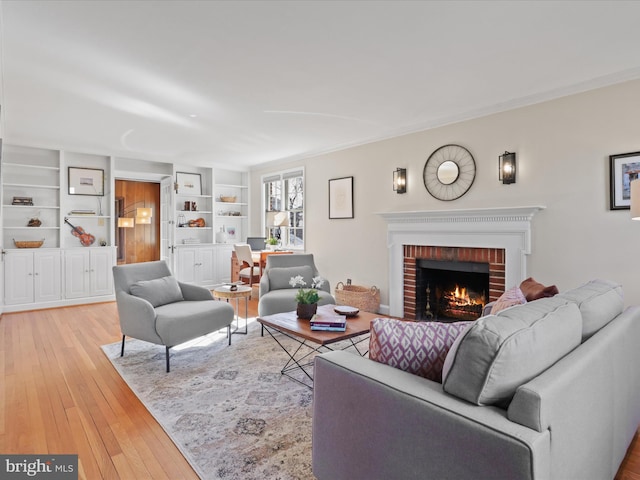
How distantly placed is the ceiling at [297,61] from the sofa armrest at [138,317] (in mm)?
1888

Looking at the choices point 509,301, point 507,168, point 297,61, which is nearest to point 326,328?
point 509,301

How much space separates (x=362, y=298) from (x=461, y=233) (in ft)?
4.82

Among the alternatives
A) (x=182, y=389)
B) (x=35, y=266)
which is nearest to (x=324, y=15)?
(x=182, y=389)

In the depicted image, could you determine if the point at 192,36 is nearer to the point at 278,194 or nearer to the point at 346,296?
the point at 346,296

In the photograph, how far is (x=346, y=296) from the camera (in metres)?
4.88

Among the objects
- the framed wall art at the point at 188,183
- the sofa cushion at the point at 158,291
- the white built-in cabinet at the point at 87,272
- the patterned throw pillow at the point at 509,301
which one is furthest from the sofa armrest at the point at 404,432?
the framed wall art at the point at 188,183

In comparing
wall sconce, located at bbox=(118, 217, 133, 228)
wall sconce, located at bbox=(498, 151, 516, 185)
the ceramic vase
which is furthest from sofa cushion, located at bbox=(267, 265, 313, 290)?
wall sconce, located at bbox=(118, 217, 133, 228)

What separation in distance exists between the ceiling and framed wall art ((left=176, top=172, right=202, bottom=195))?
2.33 m

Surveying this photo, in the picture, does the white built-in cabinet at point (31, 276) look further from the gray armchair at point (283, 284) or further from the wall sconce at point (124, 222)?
the gray armchair at point (283, 284)

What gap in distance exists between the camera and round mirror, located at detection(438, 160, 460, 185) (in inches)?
167

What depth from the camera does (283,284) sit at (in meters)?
4.45

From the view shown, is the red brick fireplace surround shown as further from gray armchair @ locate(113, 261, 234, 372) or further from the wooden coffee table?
gray armchair @ locate(113, 261, 234, 372)

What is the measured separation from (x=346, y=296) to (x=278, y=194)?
2.91 m

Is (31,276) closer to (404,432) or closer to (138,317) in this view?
(138,317)
